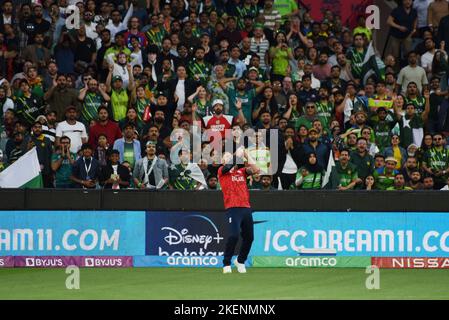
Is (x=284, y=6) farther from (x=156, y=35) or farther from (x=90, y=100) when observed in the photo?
(x=90, y=100)

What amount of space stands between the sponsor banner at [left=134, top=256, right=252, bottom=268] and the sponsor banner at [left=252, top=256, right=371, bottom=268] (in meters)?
0.29

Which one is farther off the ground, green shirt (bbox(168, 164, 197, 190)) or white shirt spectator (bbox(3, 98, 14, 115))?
white shirt spectator (bbox(3, 98, 14, 115))

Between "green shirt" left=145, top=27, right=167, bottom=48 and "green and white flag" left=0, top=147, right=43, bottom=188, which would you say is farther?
"green shirt" left=145, top=27, right=167, bottom=48

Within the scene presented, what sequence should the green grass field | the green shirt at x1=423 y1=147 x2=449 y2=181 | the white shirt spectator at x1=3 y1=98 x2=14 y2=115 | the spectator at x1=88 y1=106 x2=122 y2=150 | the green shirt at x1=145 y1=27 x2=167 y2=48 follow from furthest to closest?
the green shirt at x1=145 y1=27 x2=167 y2=48
the white shirt spectator at x1=3 y1=98 x2=14 y2=115
the spectator at x1=88 y1=106 x2=122 y2=150
the green shirt at x1=423 y1=147 x2=449 y2=181
the green grass field

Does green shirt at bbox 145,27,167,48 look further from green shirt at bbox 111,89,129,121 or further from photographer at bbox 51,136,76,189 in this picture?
photographer at bbox 51,136,76,189

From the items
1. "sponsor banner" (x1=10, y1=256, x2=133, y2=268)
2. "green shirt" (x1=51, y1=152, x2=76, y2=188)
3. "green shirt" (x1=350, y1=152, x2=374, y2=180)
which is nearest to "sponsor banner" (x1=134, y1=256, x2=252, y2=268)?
"sponsor banner" (x1=10, y1=256, x2=133, y2=268)

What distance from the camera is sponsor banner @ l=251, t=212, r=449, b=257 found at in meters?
20.4

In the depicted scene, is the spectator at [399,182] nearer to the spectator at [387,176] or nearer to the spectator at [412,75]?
the spectator at [387,176]

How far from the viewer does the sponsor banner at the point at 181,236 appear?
20781mm

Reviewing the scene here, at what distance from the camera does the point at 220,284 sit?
→ 17031mm

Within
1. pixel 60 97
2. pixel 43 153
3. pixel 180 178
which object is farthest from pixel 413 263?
pixel 60 97

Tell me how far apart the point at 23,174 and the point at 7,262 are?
1.86 meters

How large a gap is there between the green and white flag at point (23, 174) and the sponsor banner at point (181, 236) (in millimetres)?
2524

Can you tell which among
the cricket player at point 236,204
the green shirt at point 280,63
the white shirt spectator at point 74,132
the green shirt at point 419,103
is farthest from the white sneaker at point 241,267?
the green shirt at point 280,63
